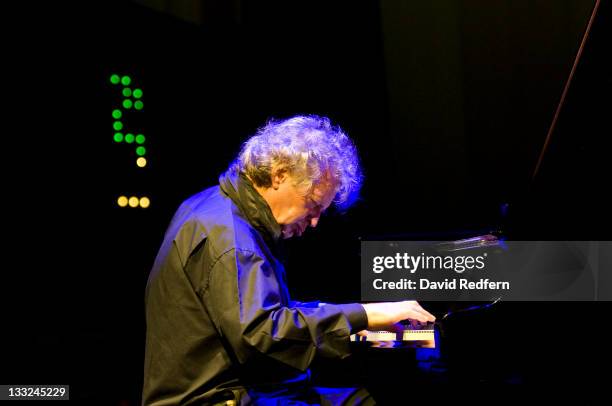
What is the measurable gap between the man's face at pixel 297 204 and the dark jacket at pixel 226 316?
10cm

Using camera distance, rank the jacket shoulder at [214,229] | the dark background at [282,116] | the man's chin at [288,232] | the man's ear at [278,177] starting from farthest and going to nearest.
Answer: the dark background at [282,116], the man's chin at [288,232], the man's ear at [278,177], the jacket shoulder at [214,229]

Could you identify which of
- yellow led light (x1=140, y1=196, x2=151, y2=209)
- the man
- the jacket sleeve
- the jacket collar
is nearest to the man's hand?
the man

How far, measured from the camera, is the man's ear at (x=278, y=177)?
2100mm

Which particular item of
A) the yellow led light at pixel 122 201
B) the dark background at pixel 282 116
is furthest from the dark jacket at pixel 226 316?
the yellow led light at pixel 122 201

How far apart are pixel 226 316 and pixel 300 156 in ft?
2.12

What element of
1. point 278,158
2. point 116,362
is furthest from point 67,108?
point 278,158

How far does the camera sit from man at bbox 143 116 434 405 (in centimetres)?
175

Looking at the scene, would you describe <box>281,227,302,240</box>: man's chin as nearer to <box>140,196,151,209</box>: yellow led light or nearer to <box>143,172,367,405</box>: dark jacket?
<box>143,172,367,405</box>: dark jacket

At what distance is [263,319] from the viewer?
1729mm

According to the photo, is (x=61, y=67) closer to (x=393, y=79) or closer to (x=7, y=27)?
(x=7, y=27)

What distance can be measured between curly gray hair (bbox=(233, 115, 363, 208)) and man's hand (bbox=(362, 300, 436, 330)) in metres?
0.46

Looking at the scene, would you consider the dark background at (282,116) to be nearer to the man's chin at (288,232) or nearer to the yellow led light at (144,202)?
the yellow led light at (144,202)

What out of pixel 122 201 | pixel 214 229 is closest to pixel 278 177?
pixel 214 229

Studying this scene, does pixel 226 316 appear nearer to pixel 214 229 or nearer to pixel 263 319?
pixel 263 319
